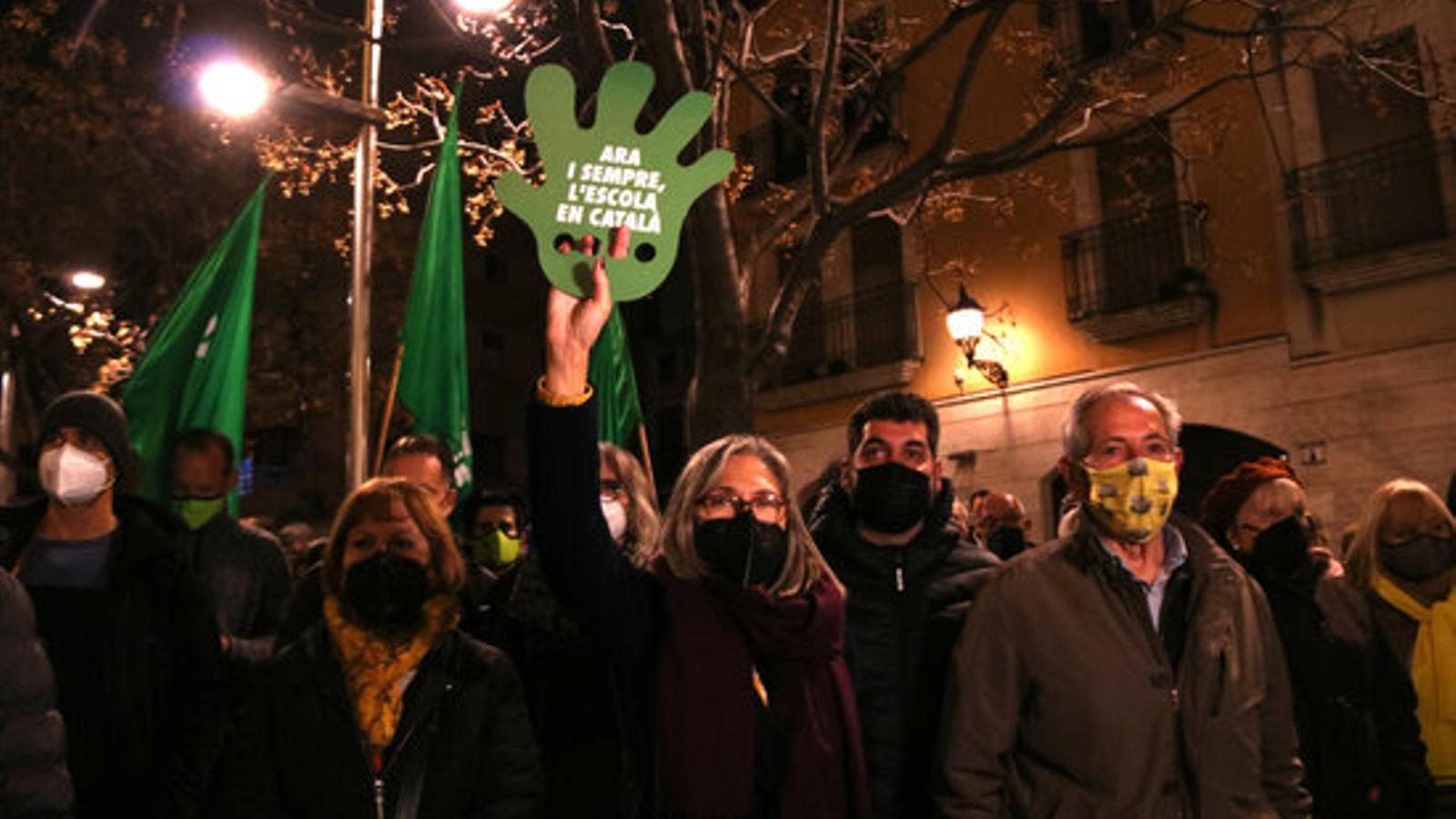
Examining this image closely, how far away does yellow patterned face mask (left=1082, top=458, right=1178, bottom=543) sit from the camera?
2857 millimetres

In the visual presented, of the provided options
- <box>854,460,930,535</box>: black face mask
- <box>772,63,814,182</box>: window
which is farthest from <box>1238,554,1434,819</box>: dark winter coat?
<box>772,63,814,182</box>: window

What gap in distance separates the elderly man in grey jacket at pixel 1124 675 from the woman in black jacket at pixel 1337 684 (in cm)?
86

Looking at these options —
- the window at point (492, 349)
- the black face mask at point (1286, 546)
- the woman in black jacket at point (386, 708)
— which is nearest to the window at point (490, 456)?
the window at point (492, 349)

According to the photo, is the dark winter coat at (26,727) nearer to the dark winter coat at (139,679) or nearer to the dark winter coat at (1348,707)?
the dark winter coat at (139,679)

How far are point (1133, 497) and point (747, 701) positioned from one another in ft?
3.47

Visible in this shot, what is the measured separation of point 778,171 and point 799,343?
2690 millimetres

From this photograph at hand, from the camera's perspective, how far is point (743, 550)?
2791 millimetres

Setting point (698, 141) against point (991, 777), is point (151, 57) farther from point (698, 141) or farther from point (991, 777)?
point (991, 777)

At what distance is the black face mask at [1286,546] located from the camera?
161 inches

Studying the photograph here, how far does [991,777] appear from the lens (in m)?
2.67

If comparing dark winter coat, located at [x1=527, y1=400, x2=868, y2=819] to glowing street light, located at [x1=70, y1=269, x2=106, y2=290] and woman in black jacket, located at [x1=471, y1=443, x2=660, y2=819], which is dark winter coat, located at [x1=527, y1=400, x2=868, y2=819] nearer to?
woman in black jacket, located at [x1=471, y1=443, x2=660, y2=819]

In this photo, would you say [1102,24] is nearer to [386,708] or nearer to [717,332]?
[717,332]

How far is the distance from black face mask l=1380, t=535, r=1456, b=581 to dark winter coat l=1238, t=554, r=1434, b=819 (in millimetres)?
883

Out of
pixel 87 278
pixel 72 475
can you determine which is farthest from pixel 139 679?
pixel 87 278
